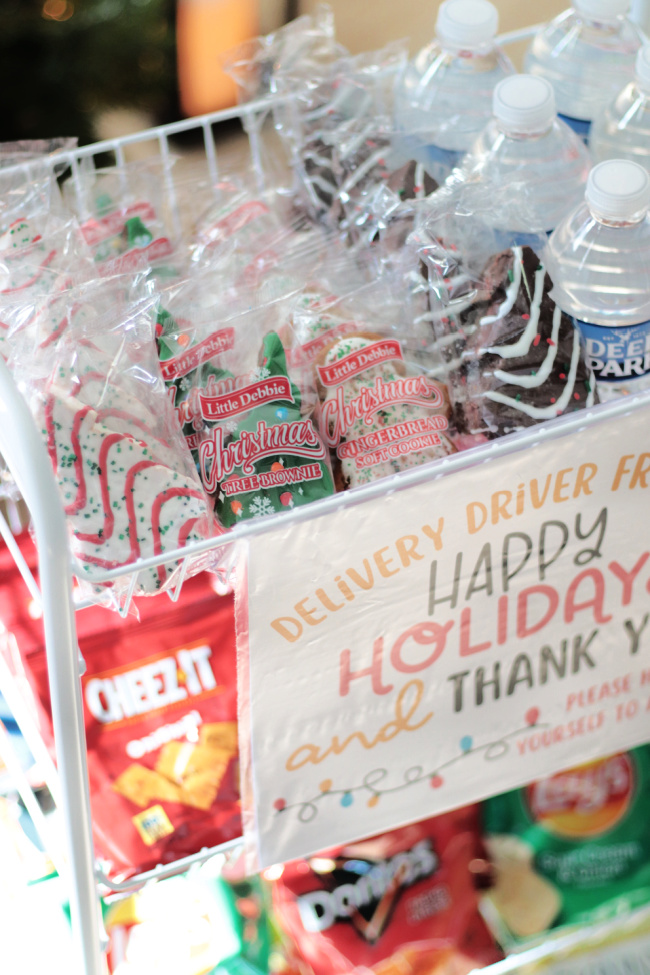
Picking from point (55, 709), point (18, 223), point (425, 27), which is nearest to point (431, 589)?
point (55, 709)

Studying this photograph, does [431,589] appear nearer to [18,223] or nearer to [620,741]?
[620,741]

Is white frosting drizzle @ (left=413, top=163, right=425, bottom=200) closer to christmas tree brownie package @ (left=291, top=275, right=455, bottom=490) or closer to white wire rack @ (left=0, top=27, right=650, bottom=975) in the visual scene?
christmas tree brownie package @ (left=291, top=275, right=455, bottom=490)

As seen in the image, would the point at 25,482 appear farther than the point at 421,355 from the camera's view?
No

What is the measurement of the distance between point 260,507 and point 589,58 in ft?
2.13

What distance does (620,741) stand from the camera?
2.94ft

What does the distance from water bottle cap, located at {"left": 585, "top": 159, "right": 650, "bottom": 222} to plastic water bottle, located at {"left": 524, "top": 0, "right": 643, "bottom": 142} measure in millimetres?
251

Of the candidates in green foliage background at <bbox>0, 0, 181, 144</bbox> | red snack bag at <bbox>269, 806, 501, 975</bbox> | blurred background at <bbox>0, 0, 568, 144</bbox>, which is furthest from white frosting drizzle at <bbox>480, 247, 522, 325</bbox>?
green foliage background at <bbox>0, 0, 181, 144</bbox>

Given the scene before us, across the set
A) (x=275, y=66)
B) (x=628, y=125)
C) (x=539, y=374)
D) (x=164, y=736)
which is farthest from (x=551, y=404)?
(x=275, y=66)

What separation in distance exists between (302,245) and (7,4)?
3.61 ft

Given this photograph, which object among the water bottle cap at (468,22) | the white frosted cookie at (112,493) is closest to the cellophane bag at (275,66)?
the water bottle cap at (468,22)

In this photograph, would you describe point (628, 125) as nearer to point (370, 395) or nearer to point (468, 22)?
point (468, 22)

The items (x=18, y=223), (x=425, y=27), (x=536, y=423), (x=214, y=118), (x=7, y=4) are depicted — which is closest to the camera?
(x=536, y=423)

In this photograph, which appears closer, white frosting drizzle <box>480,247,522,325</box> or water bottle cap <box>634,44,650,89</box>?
white frosting drizzle <box>480,247,522,325</box>

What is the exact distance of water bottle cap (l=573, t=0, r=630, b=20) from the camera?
0.93 metres
